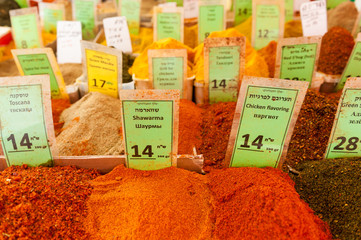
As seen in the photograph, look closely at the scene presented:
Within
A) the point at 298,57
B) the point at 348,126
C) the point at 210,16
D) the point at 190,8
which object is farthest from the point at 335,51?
the point at 190,8

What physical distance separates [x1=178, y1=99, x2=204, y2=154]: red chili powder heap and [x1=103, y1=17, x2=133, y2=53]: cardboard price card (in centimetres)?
76

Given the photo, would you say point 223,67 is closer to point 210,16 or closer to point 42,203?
point 210,16

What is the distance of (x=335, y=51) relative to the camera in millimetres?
1888

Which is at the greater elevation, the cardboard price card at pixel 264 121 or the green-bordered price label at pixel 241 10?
the green-bordered price label at pixel 241 10

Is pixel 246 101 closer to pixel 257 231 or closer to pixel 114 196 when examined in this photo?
pixel 257 231

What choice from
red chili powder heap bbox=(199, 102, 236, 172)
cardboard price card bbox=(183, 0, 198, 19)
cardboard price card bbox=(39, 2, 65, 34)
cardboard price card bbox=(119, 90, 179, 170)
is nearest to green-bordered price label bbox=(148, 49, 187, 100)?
red chili powder heap bbox=(199, 102, 236, 172)

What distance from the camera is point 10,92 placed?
1.00 metres

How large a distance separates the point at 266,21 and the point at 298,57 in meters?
0.63

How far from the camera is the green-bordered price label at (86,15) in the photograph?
2441mm

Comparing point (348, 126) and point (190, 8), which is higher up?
point (190, 8)

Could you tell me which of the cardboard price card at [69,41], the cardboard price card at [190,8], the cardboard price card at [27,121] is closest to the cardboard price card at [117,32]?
the cardboard price card at [69,41]

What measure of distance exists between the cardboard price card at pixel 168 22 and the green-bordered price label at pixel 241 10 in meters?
0.68

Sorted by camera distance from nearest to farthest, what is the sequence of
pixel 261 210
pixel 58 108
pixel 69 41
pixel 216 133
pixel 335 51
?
pixel 261 210 < pixel 216 133 < pixel 58 108 < pixel 335 51 < pixel 69 41

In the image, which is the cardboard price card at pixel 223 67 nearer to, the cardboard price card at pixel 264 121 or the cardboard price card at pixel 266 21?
the cardboard price card at pixel 264 121
